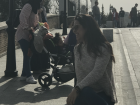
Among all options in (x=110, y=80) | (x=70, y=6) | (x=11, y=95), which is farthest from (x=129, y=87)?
(x=70, y=6)

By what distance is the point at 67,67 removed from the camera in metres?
6.94

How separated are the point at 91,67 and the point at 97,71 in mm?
100

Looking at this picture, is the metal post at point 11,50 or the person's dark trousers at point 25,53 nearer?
the person's dark trousers at point 25,53

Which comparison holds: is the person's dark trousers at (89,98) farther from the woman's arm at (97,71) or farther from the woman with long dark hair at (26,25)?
the woman with long dark hair at (26,25)

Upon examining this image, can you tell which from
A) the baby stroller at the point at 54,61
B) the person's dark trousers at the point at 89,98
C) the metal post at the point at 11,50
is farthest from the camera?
the metal post at the point at 11,50

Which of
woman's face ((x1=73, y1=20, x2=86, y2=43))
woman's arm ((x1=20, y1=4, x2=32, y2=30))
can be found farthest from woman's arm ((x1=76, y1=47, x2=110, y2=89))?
woman's arm ((x1=20, y1=4, x2=32, y2=30))

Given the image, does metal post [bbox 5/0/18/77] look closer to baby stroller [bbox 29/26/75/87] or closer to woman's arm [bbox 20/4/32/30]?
woman's arm [bbox 20/4/32/30]

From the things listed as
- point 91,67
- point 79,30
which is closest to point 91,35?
point 79,30

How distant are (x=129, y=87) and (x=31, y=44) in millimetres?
2140

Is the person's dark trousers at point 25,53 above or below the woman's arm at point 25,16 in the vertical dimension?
below

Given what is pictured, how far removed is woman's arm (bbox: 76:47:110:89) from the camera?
3.47 meters

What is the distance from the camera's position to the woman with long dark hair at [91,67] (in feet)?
11.4

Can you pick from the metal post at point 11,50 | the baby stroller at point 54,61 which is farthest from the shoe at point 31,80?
the metal post at point 11,50

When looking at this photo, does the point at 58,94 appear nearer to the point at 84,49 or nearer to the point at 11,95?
the point at 11,95
